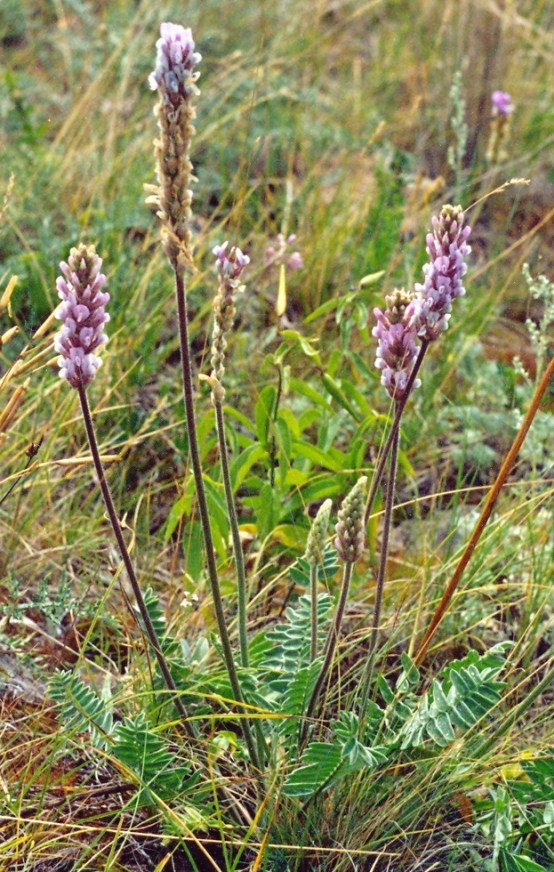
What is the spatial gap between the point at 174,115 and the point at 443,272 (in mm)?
422

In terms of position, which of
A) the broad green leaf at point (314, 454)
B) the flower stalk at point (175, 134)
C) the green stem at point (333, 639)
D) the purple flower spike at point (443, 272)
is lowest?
the broad green leaf at point (314, 454)

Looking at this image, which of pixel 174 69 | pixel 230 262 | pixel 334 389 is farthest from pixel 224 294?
pixel 334 389

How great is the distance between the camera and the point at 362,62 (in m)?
4.92

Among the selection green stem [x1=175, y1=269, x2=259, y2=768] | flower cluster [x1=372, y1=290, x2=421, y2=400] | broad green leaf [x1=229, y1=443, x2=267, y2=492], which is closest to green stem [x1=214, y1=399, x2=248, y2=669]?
green stem [x1=175, y1=269, x2=259, y2=768]

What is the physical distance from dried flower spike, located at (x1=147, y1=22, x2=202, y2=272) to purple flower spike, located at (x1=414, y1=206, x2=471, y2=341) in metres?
0.35

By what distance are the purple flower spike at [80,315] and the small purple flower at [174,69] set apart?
230 mm

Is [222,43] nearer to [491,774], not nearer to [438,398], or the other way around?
[438,398]

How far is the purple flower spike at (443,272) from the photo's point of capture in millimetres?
1366

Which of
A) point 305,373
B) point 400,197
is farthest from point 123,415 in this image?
point 400,197

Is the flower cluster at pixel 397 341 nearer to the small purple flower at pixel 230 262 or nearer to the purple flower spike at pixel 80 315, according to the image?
the small purple flower at pixel 230 262

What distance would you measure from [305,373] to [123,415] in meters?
0.53

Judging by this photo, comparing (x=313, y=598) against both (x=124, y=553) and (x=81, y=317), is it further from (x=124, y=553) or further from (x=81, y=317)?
(x=81, y=317)

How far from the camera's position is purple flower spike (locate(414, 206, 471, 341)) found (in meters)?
1.37

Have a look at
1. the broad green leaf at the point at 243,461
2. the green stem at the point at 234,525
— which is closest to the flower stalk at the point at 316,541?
the green stem at the point at 234,525
